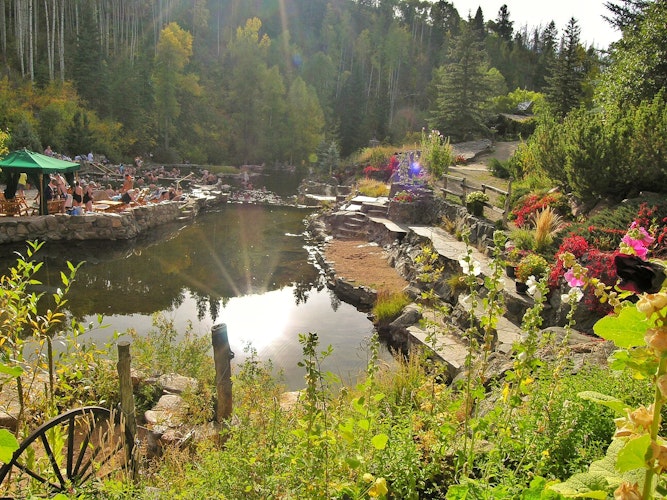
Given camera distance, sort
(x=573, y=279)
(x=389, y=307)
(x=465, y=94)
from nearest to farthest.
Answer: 1. (x=573, y=279)
2. (x=389, y=307)
3. (x=465, y=94)

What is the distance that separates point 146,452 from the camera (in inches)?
177

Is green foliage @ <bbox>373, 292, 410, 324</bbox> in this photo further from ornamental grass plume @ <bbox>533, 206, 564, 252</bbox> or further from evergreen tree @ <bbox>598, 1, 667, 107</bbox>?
evergreen tree @ <bbox>598, 1, 667, 107</bbox>

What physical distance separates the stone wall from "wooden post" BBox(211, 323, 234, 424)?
9.33 meters

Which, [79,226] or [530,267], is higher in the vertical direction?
[530,267]

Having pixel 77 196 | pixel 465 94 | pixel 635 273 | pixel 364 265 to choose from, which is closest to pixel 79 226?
pixel 77 196

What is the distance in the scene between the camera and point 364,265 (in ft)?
37.6

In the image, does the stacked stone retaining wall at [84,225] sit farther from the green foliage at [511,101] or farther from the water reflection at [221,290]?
the green foliage at [511,101]

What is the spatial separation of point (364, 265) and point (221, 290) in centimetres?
361

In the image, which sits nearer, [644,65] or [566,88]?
[644,65]

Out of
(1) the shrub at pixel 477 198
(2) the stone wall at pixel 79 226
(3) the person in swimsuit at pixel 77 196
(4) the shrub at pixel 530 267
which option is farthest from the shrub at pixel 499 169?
(3) the person in swimsuit at pixel 77 196

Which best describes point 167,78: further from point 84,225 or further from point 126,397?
point 126,397

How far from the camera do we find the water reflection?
25.4 feet

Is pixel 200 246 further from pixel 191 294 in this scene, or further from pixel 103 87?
pixel 103 87

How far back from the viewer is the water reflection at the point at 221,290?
774cm
